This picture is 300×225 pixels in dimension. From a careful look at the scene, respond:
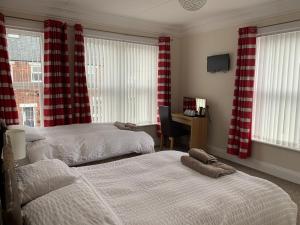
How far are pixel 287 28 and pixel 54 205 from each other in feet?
11.2

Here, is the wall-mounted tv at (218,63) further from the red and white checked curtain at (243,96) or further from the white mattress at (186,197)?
the white mattress at (186,197)

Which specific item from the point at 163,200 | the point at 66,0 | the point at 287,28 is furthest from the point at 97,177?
the point at 287,28

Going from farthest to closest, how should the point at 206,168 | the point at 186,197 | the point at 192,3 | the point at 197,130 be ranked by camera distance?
the point at 197,130 < the point at 192,3 < the point at 206,168 < the point at 186,197

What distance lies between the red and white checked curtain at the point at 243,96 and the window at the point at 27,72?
10.1 feet

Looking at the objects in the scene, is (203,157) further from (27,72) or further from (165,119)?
(27,72)

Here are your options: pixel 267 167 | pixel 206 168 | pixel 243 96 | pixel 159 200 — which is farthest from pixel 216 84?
pixel 159 200

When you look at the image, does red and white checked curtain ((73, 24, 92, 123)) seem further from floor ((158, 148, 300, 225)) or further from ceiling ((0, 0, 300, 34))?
floor ((158, 148, 300, 225))

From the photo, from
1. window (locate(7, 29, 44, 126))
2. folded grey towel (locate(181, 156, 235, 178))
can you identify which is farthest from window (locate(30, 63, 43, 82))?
folded grey towel (locate(181, 156, 235, 178))

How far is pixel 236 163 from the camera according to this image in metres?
3.90

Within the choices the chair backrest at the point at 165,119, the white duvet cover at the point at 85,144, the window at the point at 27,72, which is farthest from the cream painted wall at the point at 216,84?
the window at the point at 27,72

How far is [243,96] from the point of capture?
3572 millimetres

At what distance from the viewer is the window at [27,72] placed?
335 cm

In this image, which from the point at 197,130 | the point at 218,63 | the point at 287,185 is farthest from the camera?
the point at 197,130

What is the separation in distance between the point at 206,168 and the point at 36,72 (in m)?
2.96
